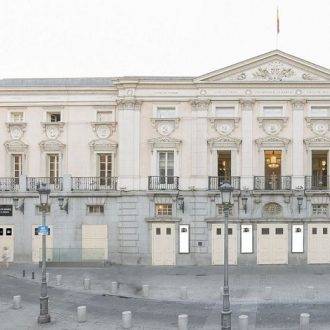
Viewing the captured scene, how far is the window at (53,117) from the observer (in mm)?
31531

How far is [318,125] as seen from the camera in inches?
1163

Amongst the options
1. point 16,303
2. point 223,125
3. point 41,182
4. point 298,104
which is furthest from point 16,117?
point 298,104

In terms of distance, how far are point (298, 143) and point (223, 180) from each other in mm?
5718

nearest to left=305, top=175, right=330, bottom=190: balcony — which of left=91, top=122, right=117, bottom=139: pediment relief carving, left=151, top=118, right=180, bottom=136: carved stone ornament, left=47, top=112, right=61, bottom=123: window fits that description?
left=151, top=118, right=180, bottom=136: carved stone ornament

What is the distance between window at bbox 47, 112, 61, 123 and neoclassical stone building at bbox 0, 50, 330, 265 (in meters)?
0.72

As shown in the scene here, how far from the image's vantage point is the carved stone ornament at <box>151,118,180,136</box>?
3016 centimetres

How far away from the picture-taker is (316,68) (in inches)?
1147

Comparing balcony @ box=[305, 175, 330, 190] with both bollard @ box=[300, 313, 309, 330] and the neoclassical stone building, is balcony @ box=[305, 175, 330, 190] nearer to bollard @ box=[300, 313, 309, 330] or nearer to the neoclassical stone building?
the neoclassical stone building

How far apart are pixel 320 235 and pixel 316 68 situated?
11389 millimetres

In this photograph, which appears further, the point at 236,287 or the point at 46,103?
the point at 46,103

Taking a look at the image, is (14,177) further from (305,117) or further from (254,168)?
(305,117)

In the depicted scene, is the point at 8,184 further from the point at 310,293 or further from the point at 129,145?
the point at 310,293

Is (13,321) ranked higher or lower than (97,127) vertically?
lower

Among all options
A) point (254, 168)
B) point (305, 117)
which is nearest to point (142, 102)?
point (254, 168)
